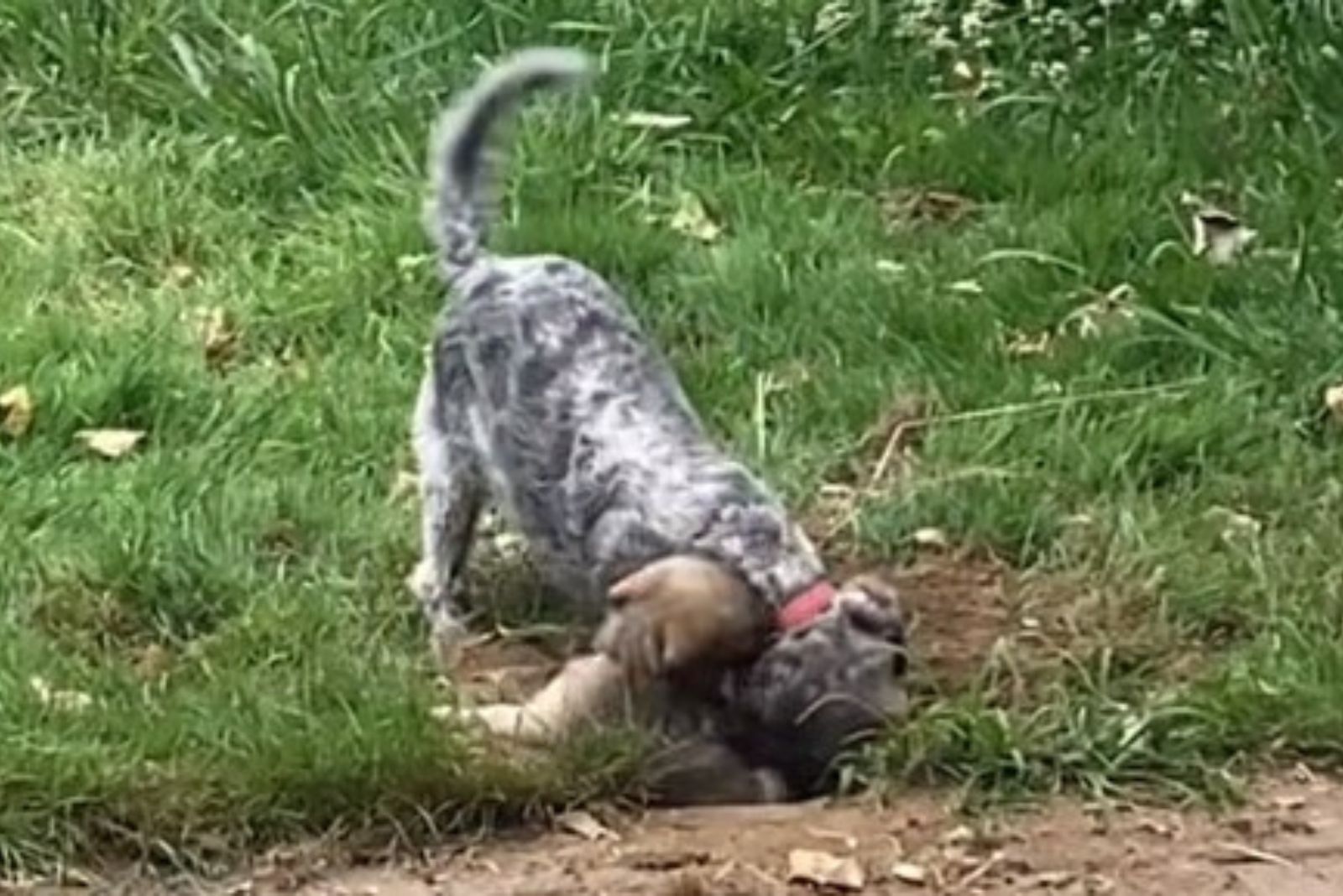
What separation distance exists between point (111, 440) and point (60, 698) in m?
1.25

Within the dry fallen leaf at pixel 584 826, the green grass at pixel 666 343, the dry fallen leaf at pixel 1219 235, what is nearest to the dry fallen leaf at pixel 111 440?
the green grass at pixel 666 343

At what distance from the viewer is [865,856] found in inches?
233

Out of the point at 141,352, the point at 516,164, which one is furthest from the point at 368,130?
the point at 141,352

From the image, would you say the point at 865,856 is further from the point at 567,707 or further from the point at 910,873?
the point at 567,707

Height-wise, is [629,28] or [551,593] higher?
[629,28]

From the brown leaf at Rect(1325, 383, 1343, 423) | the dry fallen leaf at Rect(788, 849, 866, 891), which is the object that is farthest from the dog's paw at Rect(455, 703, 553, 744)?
the brown leaf at Rect(1325, 383, 1343, 423)

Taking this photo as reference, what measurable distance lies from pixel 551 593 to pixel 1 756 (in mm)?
1241

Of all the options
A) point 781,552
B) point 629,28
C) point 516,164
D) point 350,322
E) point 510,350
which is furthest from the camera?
point 629,28

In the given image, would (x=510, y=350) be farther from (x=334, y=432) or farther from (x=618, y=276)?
(x=618, y=276)

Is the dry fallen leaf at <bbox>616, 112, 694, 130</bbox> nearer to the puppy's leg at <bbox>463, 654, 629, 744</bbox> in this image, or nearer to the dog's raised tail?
the dog's raised tail

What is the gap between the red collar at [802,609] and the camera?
241 inches

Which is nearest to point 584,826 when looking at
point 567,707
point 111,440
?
point 567,707

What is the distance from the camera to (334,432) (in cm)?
742

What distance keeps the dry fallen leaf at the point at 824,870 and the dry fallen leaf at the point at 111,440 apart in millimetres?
1998
